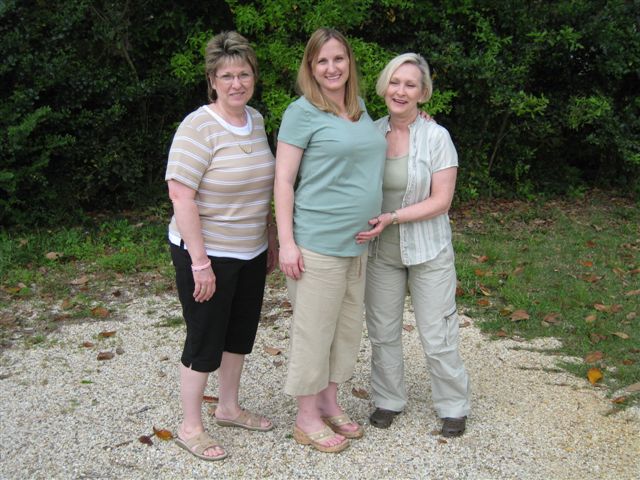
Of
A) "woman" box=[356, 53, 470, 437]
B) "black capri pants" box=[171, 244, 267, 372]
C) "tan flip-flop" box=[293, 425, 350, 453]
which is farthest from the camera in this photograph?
"tan flip-flop" box=[293, 425, 350, 453]

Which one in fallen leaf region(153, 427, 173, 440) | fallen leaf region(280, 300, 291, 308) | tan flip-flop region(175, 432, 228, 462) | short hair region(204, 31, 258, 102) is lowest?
fallen leaf region(280, 300, 291, 308)

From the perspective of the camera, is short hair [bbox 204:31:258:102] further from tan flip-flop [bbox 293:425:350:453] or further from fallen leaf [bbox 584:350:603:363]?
fallen leaf [bbox 584:350:603:363]

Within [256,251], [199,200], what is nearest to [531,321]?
[256,251]

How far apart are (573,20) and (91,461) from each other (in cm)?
Result: 770

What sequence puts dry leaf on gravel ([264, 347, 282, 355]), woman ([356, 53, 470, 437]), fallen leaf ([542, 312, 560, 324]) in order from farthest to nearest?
1. fallen leaf ([542, 312, 560, 324])
2. dry leaf on gravel ([264, 347, 282, 355])
3. woman ([356, 53, 470, 437])

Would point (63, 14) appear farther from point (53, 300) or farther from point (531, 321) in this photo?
point (531, 321)

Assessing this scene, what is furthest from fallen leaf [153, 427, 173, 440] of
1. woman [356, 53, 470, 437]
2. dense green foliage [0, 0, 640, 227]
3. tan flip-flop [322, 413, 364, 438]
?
dense green foliage [0, 0, 640, 227]

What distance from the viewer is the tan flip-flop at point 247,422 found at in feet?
12.8

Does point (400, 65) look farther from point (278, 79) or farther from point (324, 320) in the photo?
point (278, 79)

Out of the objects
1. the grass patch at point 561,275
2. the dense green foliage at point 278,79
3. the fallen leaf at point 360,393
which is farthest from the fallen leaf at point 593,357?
the dense green foliage at point 278,79

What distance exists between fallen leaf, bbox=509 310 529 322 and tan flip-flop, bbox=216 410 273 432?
2338 millimetres

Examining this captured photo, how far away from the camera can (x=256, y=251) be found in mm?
3480

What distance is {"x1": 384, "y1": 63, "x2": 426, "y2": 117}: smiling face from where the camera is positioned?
3.46 m

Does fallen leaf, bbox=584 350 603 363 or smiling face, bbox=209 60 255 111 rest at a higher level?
smiling face, bbox=209 60 255 111
